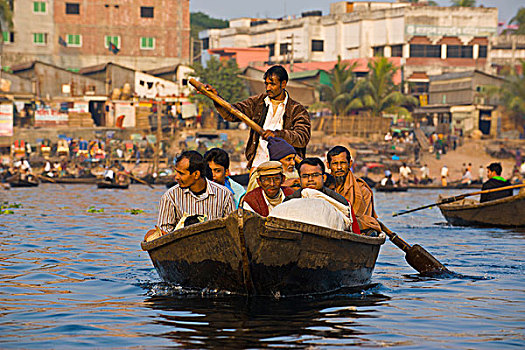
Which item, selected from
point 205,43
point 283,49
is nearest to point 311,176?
point 283,49

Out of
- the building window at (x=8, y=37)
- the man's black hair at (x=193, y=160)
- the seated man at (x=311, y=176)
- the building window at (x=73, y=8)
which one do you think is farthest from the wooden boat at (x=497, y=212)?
the building window at (x=73, y=8)

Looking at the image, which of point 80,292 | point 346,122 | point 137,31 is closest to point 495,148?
point 346,122

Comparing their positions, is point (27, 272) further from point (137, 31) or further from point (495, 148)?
point (137, 31)

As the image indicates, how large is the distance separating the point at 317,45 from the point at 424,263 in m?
44.1

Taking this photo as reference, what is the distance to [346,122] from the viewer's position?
143 ft

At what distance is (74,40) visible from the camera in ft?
159

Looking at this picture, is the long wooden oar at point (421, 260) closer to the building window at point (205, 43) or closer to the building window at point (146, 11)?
the building window at point (146, 11)

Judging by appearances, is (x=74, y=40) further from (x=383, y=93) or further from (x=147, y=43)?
(x=383, y=93)

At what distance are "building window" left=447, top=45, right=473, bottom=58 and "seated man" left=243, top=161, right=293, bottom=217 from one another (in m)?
44.0

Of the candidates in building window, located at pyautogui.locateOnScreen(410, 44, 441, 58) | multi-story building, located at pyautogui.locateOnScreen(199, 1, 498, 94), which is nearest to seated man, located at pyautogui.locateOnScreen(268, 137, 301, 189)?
multi-story building, located at pyautogui.locateOnScreen(199, 1, 498, 94)

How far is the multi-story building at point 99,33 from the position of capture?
4762 cm

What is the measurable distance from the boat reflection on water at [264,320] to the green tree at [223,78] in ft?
124

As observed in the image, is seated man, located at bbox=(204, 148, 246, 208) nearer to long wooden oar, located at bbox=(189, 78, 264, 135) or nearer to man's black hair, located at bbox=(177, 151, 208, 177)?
long wooden oar, located at bbox=(189, 78, 264, 135)

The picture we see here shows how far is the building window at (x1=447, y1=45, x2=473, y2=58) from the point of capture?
4894cm
